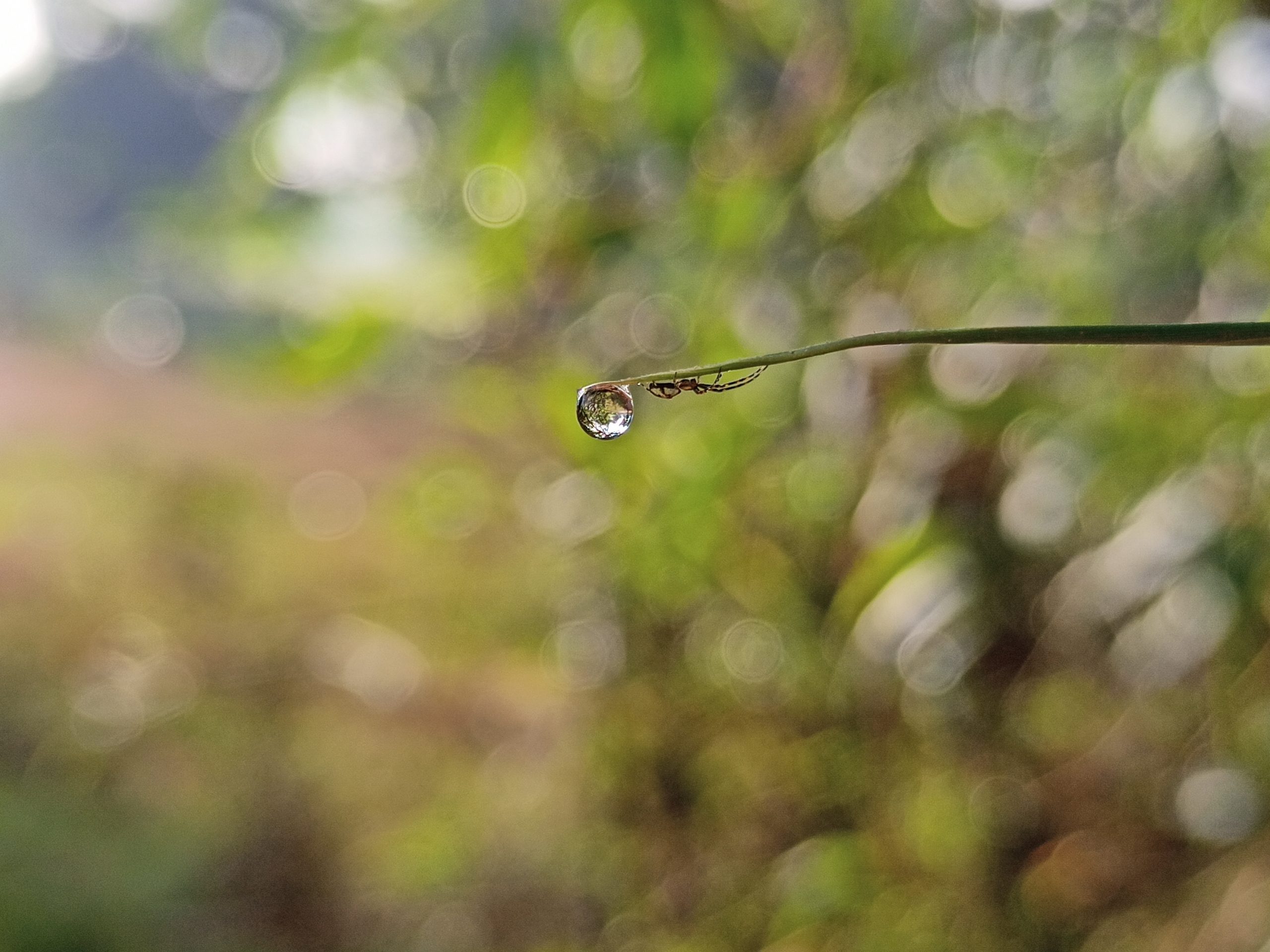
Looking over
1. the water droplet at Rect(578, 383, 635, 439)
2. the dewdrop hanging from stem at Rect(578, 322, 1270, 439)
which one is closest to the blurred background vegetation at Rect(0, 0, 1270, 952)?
the water droplet at Rect(578, 383, 635, 439)

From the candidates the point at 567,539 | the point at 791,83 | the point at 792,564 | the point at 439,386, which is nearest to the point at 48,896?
the point at 439,386

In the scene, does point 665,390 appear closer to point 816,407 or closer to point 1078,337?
point 1078,337

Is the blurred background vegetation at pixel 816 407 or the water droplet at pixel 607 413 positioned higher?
the blurred background vegetation at pixel 816 407

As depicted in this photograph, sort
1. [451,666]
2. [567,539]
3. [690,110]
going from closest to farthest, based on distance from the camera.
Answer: [690,110]
[567,539]
[451,666]

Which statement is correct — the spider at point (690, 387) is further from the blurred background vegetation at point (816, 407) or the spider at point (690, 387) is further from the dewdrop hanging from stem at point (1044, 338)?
the blurred background vegetation at point (816, 407)

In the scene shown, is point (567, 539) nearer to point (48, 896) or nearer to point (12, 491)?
point (48, 896)

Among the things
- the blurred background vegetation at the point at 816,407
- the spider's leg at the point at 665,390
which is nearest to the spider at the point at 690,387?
the spider's leg at the point at 665,390

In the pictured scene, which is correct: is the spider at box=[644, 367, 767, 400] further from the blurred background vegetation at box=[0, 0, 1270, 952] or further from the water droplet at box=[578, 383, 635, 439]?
the blurred background vegetation at box=[0, 0, 1270, 952]
